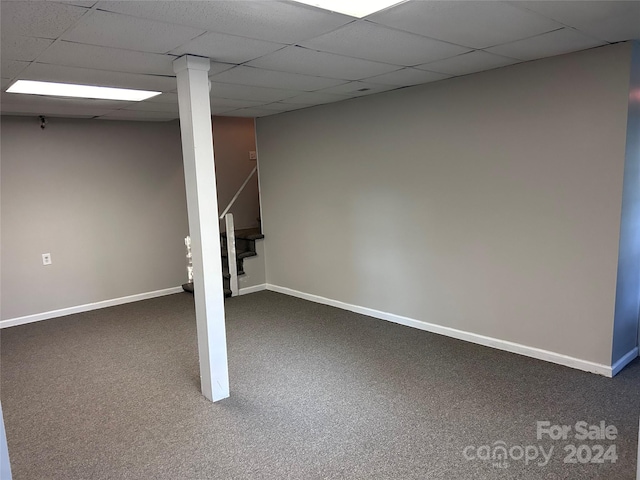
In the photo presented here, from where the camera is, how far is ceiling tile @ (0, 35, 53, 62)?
91.4 inches

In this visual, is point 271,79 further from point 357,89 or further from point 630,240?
point 630,240

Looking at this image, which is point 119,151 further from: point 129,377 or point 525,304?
point 525,304

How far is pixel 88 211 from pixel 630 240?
5.31 m

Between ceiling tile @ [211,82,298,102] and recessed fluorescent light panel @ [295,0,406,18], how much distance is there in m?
1.67

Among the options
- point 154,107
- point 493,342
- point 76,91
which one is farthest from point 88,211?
point 493,342

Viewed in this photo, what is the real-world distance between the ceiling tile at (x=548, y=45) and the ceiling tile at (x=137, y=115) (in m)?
3.56

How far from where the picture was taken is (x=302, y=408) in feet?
9.65

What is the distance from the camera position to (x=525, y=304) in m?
3.51

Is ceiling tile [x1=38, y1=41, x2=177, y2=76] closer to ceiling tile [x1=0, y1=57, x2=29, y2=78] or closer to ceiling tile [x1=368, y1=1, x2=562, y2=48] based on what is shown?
ceiling tile [x1=0, y1=57, x2=29, y2=78]

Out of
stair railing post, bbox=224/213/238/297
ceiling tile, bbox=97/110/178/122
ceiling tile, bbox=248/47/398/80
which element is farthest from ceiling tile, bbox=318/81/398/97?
stair railing post, bbox=224/213/238/297

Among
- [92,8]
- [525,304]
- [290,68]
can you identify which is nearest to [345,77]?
[290,68]

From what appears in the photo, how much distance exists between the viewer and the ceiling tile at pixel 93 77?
294 cm

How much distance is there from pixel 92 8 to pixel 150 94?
6.55 ft

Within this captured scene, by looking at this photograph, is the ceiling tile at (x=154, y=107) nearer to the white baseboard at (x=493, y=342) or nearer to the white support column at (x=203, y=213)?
the white support column at (x=203, y=213)
